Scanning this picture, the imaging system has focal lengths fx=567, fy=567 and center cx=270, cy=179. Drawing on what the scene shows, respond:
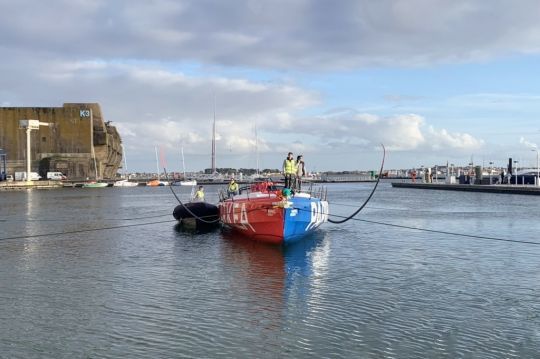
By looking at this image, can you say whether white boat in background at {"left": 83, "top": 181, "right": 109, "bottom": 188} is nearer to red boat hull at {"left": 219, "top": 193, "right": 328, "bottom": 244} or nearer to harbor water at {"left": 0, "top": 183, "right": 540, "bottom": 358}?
harbor water at {"left": 0, "top": 183, "right": 540, "bottom": 358}

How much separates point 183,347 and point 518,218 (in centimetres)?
3060

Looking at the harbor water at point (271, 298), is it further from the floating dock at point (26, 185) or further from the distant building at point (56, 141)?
the distant building at point (56, 141)

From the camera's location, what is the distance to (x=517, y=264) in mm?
18438

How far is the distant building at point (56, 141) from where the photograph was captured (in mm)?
124812

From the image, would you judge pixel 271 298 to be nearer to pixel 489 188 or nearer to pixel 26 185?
pixel 489 188

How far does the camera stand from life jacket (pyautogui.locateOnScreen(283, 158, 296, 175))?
23.5m

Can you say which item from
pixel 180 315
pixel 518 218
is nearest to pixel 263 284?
pixel 180 315

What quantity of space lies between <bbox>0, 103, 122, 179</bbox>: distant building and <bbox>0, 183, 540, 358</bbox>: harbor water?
104m

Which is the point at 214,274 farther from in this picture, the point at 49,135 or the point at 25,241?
the point at 49,135

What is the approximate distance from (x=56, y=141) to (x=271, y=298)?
403 ft

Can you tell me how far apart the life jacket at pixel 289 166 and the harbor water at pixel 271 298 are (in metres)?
3.14

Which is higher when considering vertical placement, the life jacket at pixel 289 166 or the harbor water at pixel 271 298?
the life jacket at pixel 289 166

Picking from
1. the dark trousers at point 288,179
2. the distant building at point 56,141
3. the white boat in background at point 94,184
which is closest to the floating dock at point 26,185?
the white boat in background at point 94,184

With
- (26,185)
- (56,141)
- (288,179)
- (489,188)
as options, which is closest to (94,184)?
(26,185)
